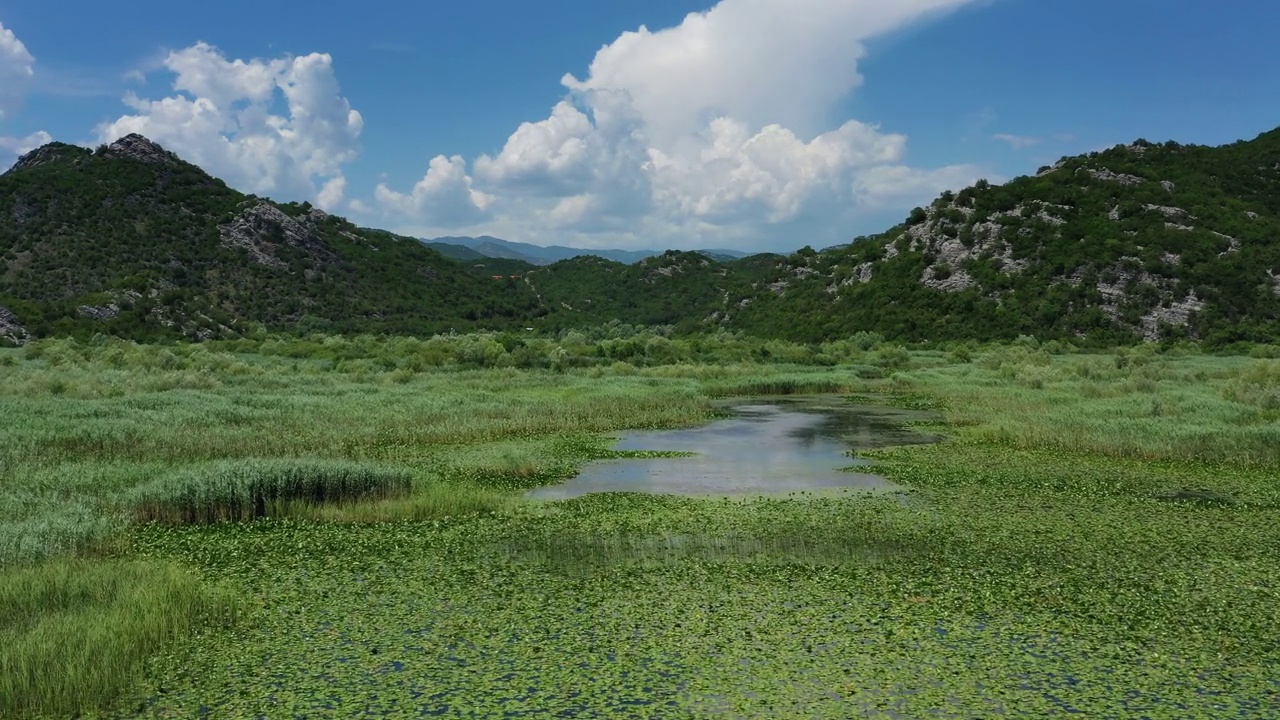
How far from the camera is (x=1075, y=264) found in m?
79.6

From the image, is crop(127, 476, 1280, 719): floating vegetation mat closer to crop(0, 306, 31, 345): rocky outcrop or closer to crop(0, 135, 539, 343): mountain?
crop(0, 306, 31, 345): rocky outcrop

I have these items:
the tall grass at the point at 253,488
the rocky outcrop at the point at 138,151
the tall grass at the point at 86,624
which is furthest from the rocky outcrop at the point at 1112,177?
the rocky outcrop at the point at 138,151

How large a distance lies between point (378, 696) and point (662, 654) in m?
3.38

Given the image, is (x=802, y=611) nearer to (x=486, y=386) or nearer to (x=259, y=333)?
(x=486, y=386)

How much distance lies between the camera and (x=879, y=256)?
97.2 m

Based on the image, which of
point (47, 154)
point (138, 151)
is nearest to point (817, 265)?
point (138, 151)

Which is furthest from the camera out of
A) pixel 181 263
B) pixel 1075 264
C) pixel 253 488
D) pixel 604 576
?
pixel 181 263

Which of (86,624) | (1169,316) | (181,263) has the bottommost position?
(86,624)

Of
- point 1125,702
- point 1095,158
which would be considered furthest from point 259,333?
point 1095,158

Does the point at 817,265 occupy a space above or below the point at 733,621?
above

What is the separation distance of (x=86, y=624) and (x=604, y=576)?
7.10 m

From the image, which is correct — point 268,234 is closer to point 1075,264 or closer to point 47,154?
point 47,154

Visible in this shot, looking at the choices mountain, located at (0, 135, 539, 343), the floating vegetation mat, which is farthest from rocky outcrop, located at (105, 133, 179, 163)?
the floating vegetation mat

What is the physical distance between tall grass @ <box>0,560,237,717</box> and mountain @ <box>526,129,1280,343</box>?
72785 mm
